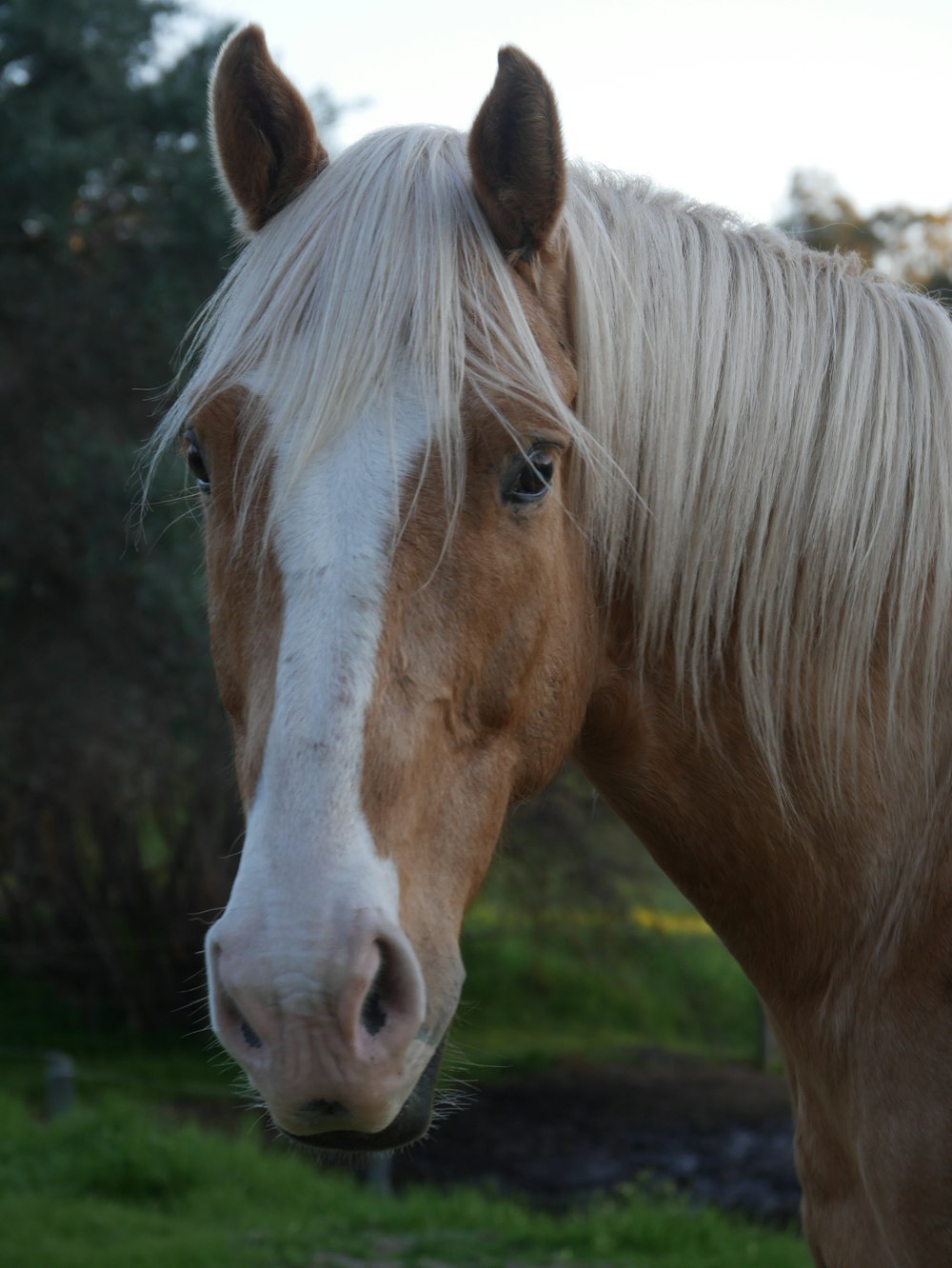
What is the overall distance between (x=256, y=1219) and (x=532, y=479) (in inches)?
183

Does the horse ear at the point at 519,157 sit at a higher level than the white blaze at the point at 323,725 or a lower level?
higher

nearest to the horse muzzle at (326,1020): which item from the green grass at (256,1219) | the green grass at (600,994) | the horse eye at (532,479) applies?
the horse eye at (532,479)

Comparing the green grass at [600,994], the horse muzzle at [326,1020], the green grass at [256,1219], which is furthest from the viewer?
the green grass at [600,994]

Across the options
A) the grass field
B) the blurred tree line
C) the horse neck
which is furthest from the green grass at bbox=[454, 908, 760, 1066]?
the horse neck

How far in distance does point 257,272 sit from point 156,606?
6.12 m

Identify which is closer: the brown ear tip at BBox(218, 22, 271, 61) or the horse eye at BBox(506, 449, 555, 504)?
the horse eye at BBox(506, 449, 555, 504)

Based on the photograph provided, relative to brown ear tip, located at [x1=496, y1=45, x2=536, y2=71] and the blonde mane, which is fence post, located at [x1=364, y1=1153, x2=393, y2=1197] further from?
brown ear tip, located at [x1=496, y1=45, x2=536, y2=71]

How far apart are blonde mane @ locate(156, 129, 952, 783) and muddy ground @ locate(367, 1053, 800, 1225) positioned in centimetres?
482

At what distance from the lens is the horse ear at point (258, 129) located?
2197 mm

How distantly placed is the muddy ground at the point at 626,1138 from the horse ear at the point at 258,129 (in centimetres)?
545

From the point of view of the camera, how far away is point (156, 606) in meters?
7.97

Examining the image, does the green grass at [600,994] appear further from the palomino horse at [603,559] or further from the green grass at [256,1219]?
the palomino horse at [603,559]

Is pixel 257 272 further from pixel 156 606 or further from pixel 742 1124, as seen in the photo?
pixel 742 1124

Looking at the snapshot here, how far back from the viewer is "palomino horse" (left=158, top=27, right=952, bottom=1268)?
1777 mm
